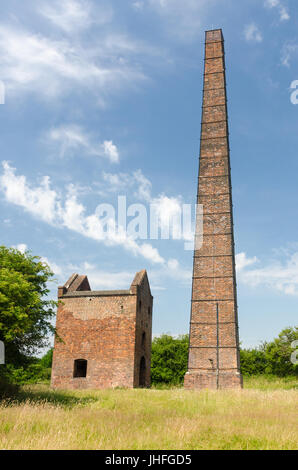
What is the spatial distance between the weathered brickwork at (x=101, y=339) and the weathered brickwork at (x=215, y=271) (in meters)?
2.93

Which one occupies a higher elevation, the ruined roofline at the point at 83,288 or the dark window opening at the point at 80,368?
the ruined roofline at the point at 83,288

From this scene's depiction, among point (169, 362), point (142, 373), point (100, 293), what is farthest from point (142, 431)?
point (169, 362)

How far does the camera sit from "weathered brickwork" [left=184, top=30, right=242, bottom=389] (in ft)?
63.9

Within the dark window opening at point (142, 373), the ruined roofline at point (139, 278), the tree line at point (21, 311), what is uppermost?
the ruined roofline at point (139, 278)

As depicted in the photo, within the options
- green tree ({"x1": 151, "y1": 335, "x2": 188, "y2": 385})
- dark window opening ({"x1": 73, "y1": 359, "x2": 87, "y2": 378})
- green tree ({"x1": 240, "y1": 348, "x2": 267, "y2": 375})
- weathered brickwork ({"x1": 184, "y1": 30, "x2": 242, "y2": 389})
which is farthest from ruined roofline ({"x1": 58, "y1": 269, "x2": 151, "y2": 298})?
green tree ({"x1": 240, "y1": 348, "x2": 267, "y2": 375})

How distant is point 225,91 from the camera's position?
962 inches

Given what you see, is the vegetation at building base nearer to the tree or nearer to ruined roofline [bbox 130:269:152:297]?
ruined roofline [bbox 130:269:152:297]

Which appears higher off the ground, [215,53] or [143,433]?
[215,53]

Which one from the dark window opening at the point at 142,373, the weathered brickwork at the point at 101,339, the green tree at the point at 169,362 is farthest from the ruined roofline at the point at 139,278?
the green tree at the point at 169,362

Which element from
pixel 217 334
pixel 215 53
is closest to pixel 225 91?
pixel 215 53

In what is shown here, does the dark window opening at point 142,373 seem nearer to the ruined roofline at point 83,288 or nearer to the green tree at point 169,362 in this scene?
the ruined roofline at point 83,288

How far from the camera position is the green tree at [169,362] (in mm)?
30547
